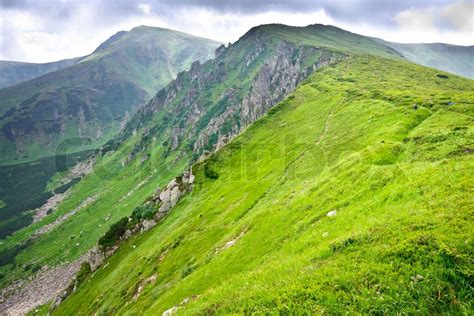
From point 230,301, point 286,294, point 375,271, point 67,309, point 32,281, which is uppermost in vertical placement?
point 375,271

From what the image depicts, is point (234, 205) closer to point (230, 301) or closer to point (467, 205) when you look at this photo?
point (230, 301)

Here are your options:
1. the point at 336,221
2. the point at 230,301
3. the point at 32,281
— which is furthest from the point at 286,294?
the point at 32,281

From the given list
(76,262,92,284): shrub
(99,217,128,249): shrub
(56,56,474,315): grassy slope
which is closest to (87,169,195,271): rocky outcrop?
(99,217,128,249): shrub

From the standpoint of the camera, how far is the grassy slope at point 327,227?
674 inches

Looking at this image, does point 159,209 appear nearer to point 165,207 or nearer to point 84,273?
point 165,207

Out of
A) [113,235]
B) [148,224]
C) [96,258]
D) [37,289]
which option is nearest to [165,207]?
[148,224]

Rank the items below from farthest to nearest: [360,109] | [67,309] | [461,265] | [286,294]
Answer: [67,309], [360,109], [286,294], [461,265]

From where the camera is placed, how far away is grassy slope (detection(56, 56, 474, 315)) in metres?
17.1

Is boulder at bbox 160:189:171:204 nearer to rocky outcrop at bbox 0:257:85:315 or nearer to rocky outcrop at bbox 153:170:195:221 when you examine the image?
rocky outcrop at bbox 153:170:195:221

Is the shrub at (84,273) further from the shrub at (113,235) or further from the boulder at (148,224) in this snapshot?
the boulder at (148,224)

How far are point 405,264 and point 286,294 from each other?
7081 mm

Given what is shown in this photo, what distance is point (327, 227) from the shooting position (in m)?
28.6

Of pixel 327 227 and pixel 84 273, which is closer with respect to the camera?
pixel 327 227

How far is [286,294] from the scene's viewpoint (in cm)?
1880
